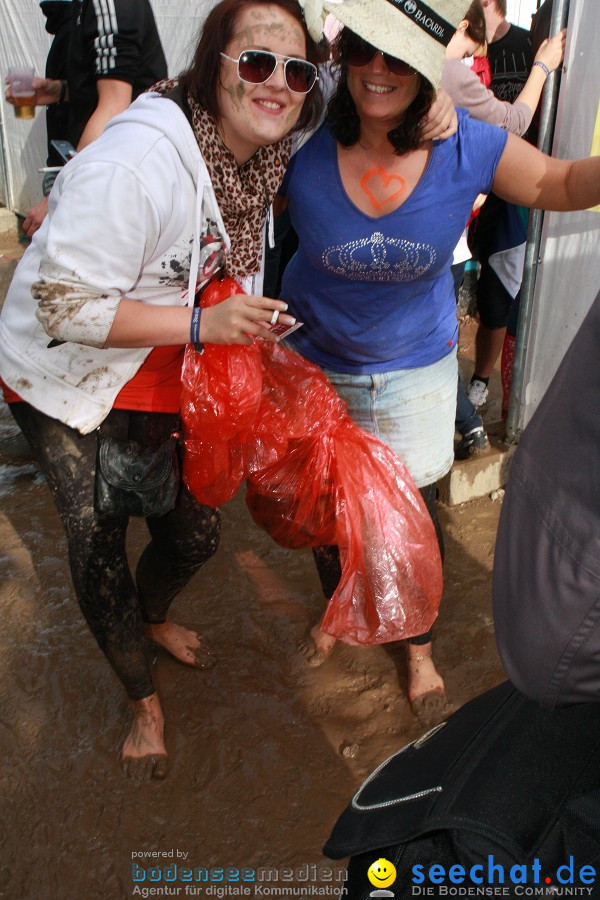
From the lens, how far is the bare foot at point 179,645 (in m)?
2.71

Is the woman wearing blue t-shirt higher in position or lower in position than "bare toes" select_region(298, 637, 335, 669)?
higher

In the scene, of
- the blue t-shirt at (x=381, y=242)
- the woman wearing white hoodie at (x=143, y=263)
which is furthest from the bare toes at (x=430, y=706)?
the blue t-shirt at (x=381, y=242)

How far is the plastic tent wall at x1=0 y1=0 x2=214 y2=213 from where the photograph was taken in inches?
209

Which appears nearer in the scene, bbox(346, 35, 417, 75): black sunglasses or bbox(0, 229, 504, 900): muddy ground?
bbox(346, 35, 417, 75): black sunglasses

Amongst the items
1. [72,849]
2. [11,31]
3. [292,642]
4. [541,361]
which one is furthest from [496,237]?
[11,31]

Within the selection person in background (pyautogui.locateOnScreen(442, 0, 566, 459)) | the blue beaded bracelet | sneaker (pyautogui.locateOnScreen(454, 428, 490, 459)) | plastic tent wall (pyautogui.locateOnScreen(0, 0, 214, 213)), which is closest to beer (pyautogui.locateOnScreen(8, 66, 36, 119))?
plastic tent wall (pyautogui.locateOnScreen(0, 0, 214, 213))

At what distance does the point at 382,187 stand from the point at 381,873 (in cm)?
→ 158

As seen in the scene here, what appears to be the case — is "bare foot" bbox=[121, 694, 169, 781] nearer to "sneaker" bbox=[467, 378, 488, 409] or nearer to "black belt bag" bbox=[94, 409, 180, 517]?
"black belt bag" bbox=[94, 409, 180, 517]

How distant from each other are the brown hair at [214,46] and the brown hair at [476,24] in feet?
4.84

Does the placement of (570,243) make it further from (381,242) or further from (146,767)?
(146,767)

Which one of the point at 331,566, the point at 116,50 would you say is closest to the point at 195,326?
the point at 331,566

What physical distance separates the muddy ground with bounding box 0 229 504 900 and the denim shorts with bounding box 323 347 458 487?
0.76 meters

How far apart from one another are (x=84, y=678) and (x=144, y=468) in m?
1.00

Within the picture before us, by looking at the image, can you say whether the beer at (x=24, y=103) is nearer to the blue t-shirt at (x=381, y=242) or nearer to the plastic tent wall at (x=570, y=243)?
the blue t-shirt at (x=381, y=242)
